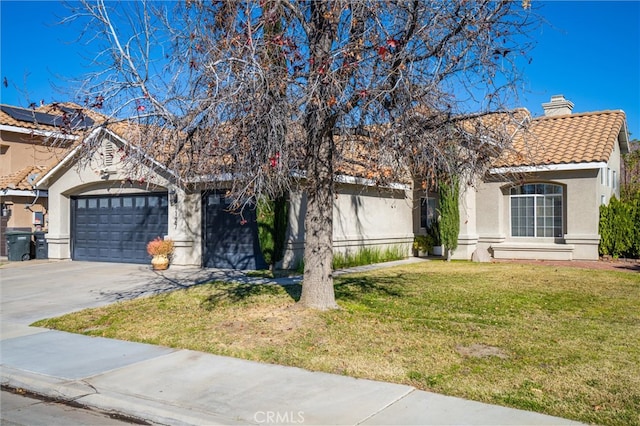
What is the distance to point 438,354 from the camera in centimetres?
757

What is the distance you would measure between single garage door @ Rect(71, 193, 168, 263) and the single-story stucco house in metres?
0.04

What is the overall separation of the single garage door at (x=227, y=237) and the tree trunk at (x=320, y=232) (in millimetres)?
7192

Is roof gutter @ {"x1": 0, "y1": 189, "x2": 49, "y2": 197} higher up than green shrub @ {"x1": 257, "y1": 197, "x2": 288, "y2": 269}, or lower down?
higher up

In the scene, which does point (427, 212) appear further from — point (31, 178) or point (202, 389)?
point (202, 389)

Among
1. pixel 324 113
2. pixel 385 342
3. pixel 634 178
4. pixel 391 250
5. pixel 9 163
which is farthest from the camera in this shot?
pixel 634 178

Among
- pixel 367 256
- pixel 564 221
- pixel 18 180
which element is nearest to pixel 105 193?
pixel 18 180

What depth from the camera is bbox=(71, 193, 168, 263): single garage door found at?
19484 mm

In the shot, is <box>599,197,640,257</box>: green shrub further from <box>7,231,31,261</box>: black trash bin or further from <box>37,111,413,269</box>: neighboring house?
<box>7,231,31,261</box>: black trash bin

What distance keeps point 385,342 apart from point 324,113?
11.6ft

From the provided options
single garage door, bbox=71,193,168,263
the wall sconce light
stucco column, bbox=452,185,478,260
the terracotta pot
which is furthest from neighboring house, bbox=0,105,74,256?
stucco column, bbox=452,185,478,260

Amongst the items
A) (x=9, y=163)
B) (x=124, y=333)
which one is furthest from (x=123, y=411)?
(x=9, y=163)

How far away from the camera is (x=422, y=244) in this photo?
23312 millimetres

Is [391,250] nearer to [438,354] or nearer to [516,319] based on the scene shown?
[516,319]

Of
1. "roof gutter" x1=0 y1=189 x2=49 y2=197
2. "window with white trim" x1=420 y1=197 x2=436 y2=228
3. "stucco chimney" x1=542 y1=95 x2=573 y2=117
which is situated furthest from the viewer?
"stucco chimney" x1=542 y1=95 x2=573 y2=117
